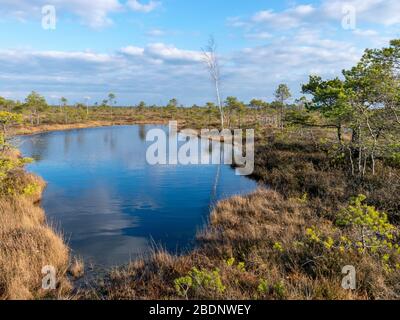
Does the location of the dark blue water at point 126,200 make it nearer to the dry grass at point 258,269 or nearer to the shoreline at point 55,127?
the dry grass at point 258,269

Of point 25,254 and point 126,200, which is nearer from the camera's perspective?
point 25,254

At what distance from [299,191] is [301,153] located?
829cm

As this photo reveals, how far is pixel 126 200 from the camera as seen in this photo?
59.9ft

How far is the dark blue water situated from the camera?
1223cm

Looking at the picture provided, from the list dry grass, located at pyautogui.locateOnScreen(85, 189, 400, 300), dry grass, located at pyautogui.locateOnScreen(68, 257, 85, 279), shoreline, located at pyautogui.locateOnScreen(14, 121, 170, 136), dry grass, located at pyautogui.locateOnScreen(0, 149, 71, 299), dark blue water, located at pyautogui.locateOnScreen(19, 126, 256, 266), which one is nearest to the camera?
dry grass, located at pyautogui.locateOnScreen(85, 189, 400, 300)

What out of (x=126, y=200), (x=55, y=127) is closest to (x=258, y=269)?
(x=126, y=200)

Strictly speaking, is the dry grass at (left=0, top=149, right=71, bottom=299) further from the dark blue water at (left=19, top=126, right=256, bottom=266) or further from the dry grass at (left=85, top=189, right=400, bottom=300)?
the dry grass at (left=85, top=189, right=400, bottom=300)

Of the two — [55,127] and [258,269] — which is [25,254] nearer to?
[258,269]

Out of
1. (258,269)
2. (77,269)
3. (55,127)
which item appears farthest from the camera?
(55,127)

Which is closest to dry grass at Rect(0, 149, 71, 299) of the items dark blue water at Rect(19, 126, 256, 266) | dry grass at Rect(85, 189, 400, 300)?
dark blue water at Rect(19, 126, 256, 266)

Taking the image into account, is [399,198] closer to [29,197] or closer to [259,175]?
[259,175]

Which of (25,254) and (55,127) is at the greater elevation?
(55,127)

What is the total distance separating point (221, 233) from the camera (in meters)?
12.0

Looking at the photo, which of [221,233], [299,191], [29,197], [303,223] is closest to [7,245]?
[221,233]
